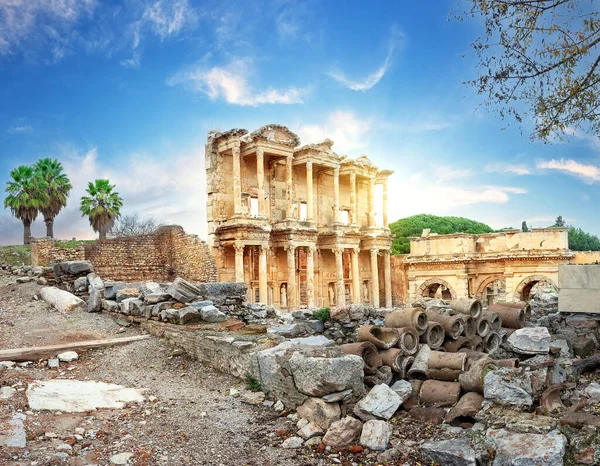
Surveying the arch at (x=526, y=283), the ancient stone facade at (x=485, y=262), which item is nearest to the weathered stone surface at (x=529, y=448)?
the arch at (x=526, y=283)

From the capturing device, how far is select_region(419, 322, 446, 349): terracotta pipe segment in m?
7.95

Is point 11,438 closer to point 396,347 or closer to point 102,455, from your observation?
point 102,455

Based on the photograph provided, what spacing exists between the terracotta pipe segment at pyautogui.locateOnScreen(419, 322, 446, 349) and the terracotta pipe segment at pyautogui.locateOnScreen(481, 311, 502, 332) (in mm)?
2034

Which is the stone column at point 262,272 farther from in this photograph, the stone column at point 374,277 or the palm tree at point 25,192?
the palm tree at point 25,192

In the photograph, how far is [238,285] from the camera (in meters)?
12.2

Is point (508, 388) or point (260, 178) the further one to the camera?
point (260, 178)

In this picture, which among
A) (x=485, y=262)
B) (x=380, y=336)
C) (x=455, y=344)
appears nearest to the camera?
(x=380, y=336)

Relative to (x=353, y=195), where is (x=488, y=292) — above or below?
below

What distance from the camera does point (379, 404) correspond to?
5.59m

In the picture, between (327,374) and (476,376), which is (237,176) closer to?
(327,374)

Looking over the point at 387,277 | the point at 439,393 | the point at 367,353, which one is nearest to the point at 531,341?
the point at 439,393

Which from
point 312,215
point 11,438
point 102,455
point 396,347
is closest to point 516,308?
point 396,347

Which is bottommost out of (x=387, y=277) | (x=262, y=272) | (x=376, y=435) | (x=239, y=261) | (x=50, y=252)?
(x=376, y=435)

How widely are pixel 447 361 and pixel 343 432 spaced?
7.46 ft
